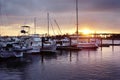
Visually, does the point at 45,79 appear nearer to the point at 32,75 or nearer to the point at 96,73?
the point at 32,75

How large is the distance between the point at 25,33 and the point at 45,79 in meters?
47.1

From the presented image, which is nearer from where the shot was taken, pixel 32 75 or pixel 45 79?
pixel 45 79

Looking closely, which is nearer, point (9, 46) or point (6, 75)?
point (6, 75)

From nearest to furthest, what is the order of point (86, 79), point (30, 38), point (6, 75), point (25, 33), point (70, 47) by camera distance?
point (86, 79) → point (6, 75) → point (30, 38) → point (25, 33) → point (70, 47)

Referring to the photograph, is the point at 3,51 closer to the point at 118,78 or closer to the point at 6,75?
the point at 6,75

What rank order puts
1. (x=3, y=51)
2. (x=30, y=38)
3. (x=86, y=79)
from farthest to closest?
(x=30, y=38), (x=3, y=51), (x=86, y=79)

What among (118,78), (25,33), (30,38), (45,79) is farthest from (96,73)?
(25,33)

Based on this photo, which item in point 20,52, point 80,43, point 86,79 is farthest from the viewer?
point 80,43

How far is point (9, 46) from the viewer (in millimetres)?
49406

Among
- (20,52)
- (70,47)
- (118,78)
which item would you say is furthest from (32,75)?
(70,47)

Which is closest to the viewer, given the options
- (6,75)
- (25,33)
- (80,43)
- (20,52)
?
(6,75)

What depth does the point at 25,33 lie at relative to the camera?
75750mm

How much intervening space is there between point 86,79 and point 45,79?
3.92 metres

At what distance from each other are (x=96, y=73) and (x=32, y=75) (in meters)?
6.89
